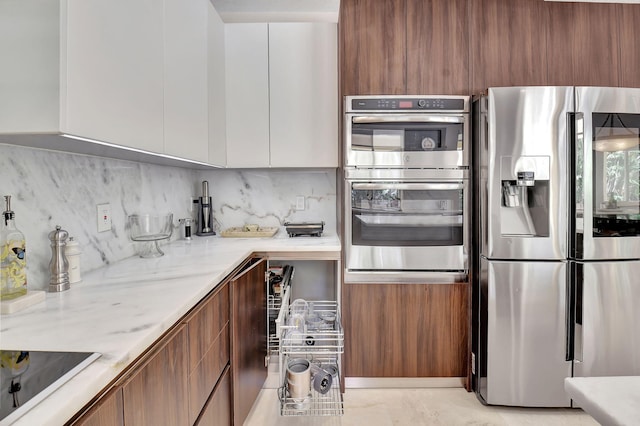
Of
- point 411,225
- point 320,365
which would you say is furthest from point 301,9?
point 320,365

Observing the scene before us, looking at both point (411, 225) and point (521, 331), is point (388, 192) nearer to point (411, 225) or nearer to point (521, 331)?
point (411, 225)

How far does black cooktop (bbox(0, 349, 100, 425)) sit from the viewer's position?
1.65ft

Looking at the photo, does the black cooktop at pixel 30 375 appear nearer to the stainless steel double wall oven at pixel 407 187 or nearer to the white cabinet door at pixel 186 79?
the white cabinet door at pixel 186 79

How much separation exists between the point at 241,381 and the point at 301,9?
250 cm

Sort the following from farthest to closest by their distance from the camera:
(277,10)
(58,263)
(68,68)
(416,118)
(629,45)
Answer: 1. (277,10)
2. (629,45)
3. (416,118)
4. (58,263)
5. (68,68)

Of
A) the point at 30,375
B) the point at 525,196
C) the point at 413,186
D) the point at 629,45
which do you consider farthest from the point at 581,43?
the point at 30,375

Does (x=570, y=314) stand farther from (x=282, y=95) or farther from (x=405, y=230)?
(x=282, y=95)

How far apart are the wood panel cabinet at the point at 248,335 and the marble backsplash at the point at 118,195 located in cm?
55

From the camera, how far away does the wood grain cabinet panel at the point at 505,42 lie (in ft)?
6.41

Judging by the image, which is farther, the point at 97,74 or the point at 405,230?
the point at 405,230

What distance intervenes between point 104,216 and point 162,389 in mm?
941

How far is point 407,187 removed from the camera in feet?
6.26

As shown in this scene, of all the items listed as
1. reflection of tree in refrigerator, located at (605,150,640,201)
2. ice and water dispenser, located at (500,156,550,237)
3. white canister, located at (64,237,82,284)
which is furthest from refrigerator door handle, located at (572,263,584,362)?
white canister, located at (64,237,82,284)

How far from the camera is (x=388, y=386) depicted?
1987 millimetres
